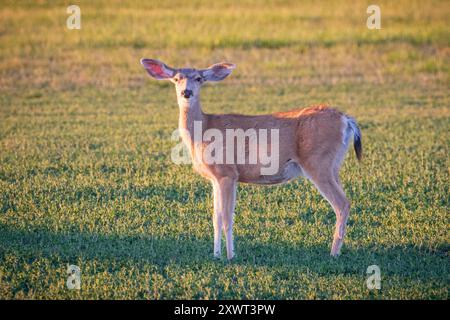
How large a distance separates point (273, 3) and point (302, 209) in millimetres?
25999

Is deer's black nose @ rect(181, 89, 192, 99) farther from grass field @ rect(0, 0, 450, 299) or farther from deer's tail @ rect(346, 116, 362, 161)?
deer's tail @ rect(346, 116, 362, 161)

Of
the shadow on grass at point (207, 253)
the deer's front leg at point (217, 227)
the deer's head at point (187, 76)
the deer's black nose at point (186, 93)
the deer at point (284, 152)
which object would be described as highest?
the deer's head at point (187, 76)

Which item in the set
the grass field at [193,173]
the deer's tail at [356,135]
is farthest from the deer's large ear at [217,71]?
the grass field at [193,173]

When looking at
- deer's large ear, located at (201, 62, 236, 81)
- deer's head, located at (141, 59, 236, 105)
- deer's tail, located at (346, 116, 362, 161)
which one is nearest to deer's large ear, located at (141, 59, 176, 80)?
deer's head, located at (141, 59, 236, 105)

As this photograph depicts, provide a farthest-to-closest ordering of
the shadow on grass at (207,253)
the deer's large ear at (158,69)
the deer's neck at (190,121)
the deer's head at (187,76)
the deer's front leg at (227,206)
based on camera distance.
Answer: the deer's large ear at (158,69) → the deer's neck at (190,121) → the deer's head at (187,76) → the deer's front leg at (227,206) → the shadow on grass at (207,253)

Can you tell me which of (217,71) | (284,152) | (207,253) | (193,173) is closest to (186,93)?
(217,71)

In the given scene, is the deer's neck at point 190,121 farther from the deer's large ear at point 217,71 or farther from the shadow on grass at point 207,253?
the shadow on grass at point 207,253

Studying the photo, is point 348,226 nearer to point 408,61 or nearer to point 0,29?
point 408,61

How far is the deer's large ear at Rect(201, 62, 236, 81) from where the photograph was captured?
31.3ft

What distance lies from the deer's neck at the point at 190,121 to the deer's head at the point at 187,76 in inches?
2.5

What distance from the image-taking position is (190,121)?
31.1ft

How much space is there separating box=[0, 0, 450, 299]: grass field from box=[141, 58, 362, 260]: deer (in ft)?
1.66

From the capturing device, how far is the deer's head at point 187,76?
9258 mm

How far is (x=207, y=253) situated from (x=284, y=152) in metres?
1.41
